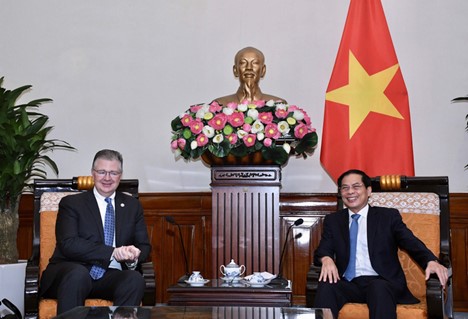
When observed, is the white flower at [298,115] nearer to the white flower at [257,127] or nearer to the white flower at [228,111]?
the white flower at [257,127]

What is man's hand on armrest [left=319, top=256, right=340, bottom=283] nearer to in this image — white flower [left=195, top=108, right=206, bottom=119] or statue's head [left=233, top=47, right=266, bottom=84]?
white flower [left=195, top=108, right=206, bottom=119]

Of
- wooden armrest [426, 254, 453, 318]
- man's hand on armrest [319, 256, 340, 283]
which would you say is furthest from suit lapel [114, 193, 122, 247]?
wooden armrest [426, 254, 453, 318]

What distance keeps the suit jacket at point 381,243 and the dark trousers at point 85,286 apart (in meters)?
0.95

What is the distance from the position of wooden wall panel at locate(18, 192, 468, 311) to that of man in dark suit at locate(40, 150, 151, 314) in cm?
132

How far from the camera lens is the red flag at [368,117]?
4.87 m

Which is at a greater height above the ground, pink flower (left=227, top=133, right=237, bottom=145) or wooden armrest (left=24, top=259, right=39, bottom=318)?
pink flower (left=227, top=133, right=237, bottom=145)

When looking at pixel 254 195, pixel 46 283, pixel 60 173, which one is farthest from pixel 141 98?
pixel 46 283

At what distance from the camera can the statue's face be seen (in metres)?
4.70

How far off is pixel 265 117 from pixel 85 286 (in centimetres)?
134

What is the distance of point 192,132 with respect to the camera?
395 centimetres

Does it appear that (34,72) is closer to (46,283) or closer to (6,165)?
(6,165)

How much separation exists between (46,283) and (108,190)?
582 millimetres

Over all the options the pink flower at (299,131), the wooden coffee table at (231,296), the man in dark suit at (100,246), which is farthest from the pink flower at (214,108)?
the wooden coffee table at (231,296)

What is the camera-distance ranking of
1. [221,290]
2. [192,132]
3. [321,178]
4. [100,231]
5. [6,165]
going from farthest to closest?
[321,178] < [6,165] < [192,132] < [100,231] < [221,290]
